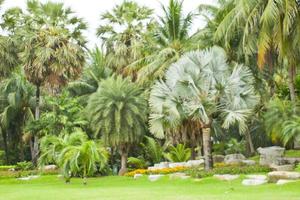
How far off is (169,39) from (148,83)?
9.33 feet

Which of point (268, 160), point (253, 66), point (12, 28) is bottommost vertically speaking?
point (268, 160)

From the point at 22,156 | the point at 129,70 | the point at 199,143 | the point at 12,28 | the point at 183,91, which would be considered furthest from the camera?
the point at 22,156

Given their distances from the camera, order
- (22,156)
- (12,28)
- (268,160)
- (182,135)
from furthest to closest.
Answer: (22,156)
(12,28)
(182,135)
(268,160)

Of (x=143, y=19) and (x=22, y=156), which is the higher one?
(x=143, y=19)

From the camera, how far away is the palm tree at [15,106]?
34.2 meters

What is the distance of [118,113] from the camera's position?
1003 inches

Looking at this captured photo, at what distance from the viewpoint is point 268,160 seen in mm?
22562

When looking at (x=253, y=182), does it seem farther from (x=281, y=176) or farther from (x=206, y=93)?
(x=206, y=93)

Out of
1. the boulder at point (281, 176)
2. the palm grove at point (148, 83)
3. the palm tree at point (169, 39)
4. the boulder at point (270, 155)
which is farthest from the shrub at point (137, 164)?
the boulder at point (281, 176)

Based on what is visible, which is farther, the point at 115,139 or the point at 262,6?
the point at 115,139

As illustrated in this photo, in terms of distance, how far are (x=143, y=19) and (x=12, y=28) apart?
8.52 metres

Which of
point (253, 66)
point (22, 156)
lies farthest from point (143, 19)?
point (22, 156)

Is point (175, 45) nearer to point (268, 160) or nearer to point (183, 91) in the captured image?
point (183, 91)

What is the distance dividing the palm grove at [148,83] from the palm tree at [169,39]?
60 mm
